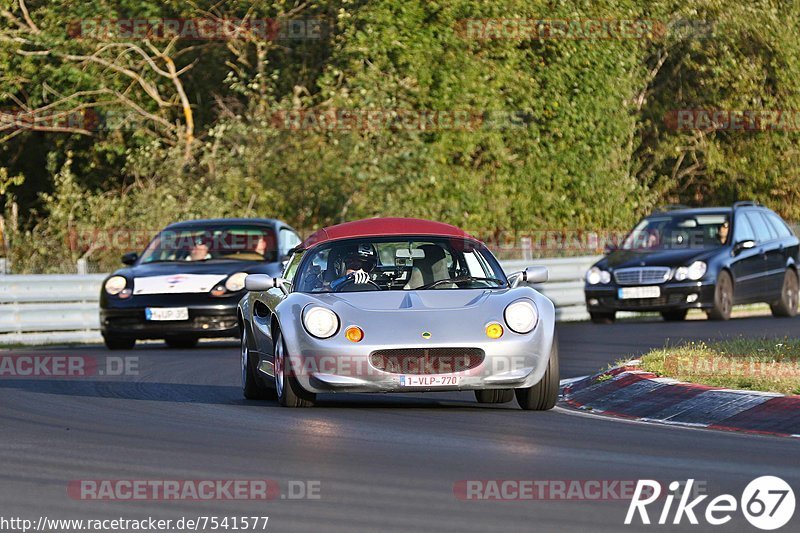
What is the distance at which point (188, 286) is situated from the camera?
1967 cm

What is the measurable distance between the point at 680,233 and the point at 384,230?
39.8 ft

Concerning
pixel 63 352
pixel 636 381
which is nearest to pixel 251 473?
pixel 636 381

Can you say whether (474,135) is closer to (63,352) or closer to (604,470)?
(63,352)

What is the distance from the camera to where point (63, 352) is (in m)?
20.3

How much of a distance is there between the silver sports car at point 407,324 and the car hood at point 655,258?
10.8m

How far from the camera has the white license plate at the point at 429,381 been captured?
11203 millimetres

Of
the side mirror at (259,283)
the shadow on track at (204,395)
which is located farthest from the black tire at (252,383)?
the side mirror at (259,283)

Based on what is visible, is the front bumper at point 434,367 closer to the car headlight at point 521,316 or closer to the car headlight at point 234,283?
the car headlight at point 521,316

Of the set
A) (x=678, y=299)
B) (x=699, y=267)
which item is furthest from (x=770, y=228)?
(x=678, y=299)

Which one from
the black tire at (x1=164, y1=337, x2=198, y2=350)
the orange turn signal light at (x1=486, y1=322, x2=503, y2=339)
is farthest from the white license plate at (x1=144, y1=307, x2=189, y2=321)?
the orange turn signal light at (x1=486, y1=322, x2=503, y2=339)

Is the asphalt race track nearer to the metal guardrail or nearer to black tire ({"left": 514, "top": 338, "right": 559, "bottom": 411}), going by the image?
black tire ({"left": 514, "top": 338, "right": 559, "bottom": 411})

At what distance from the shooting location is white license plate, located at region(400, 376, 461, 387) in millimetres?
11203

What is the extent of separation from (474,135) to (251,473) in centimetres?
Answer: 2449

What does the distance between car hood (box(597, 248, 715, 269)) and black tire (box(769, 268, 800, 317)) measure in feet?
5.55
